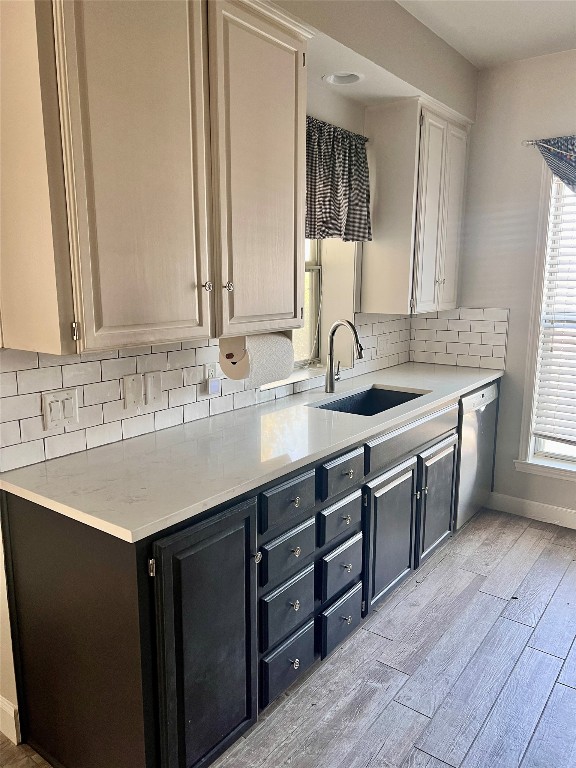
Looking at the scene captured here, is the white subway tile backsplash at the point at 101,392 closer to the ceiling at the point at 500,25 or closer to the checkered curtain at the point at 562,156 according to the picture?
the ceiling at the point at 500,25

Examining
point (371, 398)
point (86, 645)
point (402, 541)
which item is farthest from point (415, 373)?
point (86, 645)

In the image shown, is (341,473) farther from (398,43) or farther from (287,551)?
(398,43)

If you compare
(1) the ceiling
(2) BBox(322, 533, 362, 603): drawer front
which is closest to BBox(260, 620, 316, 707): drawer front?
(2) BBox(322, 533, 362, 603): drawer front

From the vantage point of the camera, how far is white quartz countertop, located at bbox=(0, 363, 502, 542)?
151cm

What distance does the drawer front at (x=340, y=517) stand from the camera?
2127mm

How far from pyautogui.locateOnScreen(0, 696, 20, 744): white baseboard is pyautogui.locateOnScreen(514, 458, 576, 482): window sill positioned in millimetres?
3051

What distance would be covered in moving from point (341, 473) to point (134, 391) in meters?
0.83

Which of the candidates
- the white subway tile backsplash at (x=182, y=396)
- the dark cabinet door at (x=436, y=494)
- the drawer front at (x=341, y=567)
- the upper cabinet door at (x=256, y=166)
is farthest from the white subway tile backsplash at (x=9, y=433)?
the dark cabinet door at (x=436, y=494)

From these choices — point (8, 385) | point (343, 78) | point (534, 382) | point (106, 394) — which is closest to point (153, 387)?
point (106, 394)

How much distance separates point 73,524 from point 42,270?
692 mm

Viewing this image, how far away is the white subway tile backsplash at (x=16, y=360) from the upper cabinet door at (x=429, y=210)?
219 cm

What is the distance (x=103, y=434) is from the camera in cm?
201

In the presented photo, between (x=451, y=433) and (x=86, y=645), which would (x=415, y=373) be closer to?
(x=451, y=433)

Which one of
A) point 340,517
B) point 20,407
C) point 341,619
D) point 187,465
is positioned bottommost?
point 341,619
